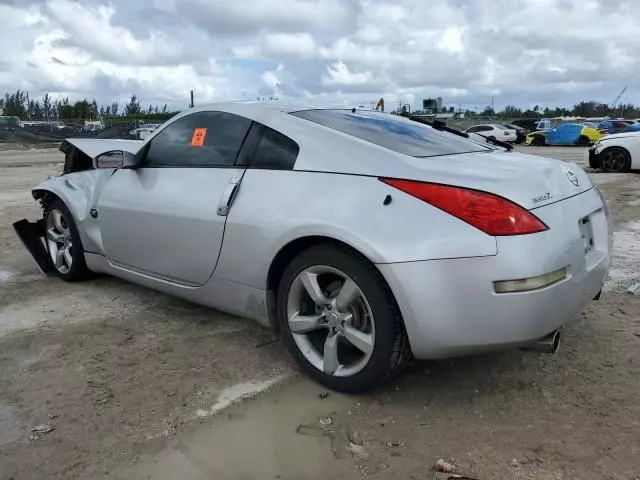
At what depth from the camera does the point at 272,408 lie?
9.30 ft

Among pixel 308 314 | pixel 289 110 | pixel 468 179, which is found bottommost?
pixel 308 314

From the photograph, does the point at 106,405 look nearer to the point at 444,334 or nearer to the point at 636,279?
the point at 444,334

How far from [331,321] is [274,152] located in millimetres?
983

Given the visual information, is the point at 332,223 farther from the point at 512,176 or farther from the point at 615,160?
the point at 615,160

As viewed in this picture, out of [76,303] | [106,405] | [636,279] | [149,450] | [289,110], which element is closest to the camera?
[149,450]

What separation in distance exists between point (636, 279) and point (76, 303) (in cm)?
446

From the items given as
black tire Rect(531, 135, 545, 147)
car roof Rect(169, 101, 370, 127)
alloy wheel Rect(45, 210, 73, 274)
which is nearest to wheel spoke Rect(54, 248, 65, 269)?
alloy wheel Rect(45, 210, 73, 274)

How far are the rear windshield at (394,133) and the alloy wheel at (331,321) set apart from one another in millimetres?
759

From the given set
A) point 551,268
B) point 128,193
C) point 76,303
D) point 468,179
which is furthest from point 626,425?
point 76,303

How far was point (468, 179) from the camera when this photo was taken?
8.50 ft

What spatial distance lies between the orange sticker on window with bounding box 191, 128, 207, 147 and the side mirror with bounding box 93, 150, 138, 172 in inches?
20.1

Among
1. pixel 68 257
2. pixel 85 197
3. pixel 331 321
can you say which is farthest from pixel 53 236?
pixel 331 321

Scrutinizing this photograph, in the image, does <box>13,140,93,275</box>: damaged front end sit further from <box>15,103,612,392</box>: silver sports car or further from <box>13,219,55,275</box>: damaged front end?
<box>15,103,612,392</box>: silver sports car

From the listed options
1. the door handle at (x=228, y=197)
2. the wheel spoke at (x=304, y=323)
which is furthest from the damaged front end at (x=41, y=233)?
the wheel spoke at (x=304, y=323)
